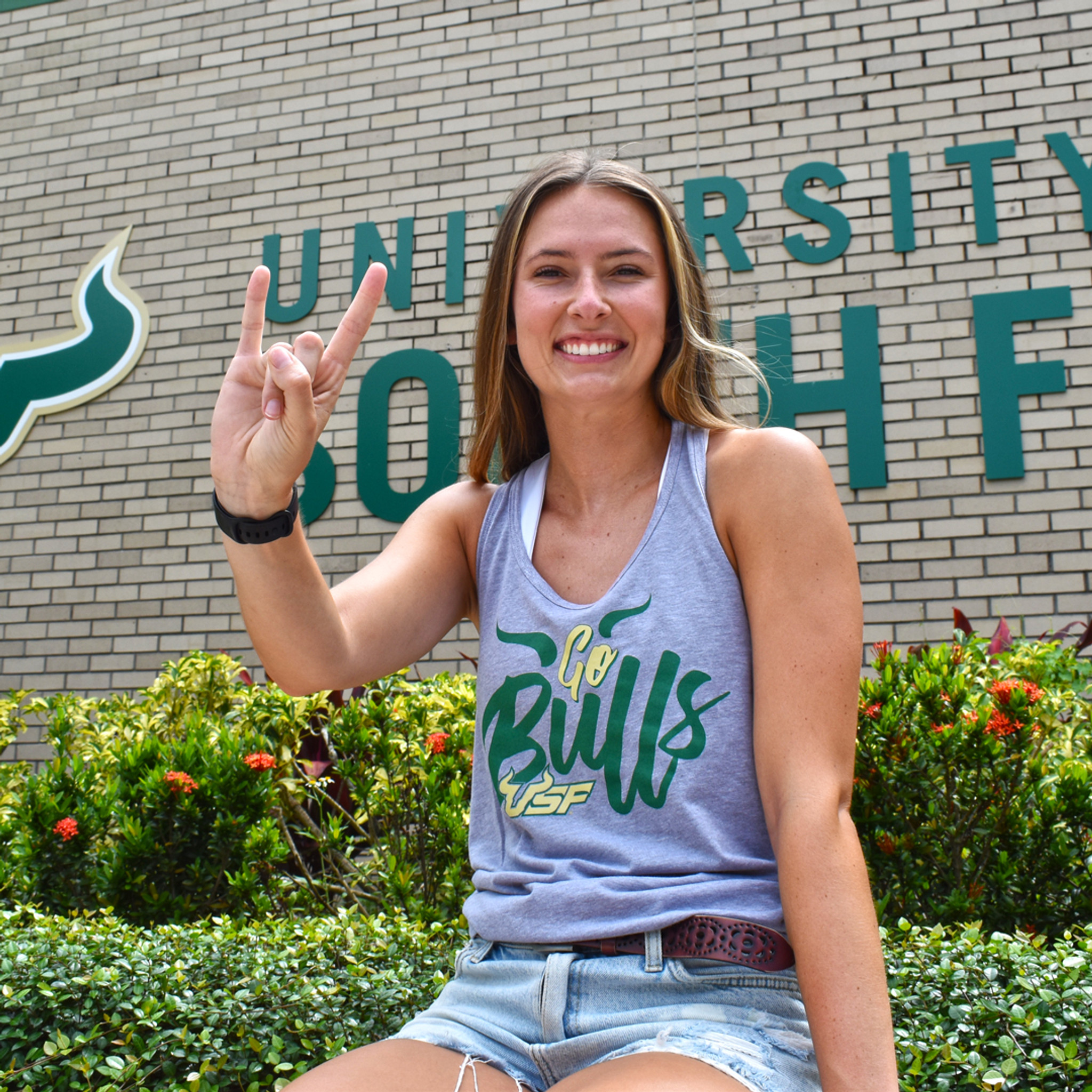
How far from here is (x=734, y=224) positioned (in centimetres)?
497

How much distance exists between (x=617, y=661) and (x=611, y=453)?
1.33 feet

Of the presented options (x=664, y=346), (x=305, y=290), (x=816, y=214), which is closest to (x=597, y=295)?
(x=664, y=346)

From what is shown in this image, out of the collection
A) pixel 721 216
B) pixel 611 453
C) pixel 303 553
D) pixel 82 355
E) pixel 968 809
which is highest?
pixel 721 216

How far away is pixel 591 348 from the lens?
154cm

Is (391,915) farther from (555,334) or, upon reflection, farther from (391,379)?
(391,379)

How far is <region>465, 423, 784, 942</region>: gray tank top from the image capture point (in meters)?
1.24

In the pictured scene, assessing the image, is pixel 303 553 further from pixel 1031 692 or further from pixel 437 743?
pixel 1031 692

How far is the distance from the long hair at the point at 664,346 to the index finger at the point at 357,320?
24 cm

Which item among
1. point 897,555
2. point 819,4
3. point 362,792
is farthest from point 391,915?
point 819,4

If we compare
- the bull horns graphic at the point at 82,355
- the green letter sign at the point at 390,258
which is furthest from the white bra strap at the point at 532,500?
the bull horns graphic at the point at 82,355

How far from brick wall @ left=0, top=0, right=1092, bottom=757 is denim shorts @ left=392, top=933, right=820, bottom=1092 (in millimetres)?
3544

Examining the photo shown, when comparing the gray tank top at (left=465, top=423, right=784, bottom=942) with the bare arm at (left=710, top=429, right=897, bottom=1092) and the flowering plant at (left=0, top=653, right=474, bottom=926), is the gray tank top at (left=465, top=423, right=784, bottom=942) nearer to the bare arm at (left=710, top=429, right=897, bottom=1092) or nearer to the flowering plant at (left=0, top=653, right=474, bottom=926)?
the bare arm at (left=710, top=429, right=897, bottom=1092)

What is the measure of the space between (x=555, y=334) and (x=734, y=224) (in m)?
3.76

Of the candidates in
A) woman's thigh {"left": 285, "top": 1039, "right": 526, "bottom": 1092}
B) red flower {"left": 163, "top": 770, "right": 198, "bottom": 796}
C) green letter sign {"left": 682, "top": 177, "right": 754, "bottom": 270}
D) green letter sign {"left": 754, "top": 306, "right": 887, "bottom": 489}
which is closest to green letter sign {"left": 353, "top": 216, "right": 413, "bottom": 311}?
green letter sign {"left": 682, "top": 177, "right": 754, "bottom": 270}
